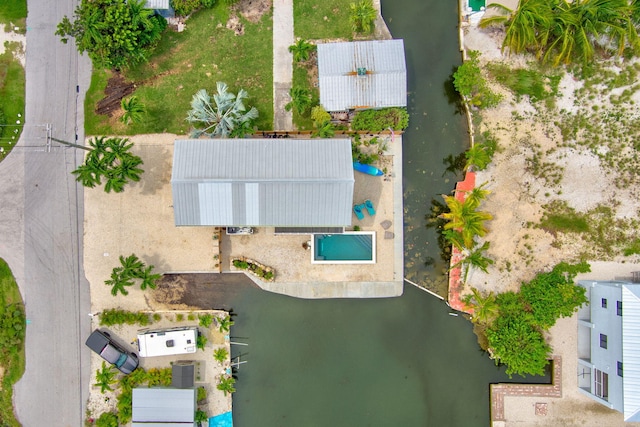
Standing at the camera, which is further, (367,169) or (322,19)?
(322,19)

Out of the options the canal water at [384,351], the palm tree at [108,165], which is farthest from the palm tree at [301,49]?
the palm tree at [108,165]

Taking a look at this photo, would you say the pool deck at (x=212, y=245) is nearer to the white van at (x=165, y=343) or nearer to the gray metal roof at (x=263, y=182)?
the white van at (x=165, y=343)

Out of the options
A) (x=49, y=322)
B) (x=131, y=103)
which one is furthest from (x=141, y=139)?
(x=49, y=322)

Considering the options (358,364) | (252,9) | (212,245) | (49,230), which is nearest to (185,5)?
(252,9)

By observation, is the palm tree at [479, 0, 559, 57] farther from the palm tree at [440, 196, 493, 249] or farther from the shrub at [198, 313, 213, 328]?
the shrub at [198, 313, 213, 328]

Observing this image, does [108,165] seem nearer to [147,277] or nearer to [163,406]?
[147,277]
